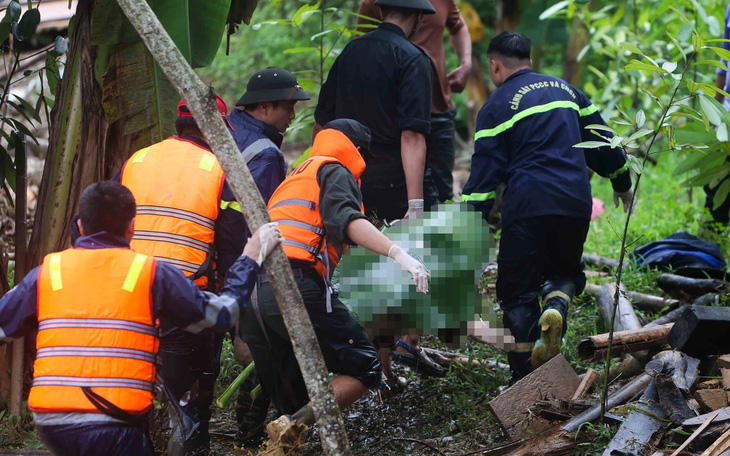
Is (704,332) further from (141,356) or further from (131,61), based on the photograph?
(131,61)

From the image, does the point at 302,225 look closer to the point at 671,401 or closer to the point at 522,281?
the point at 522,281

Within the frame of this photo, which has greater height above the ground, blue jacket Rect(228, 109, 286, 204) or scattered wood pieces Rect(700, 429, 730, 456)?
blue jacket Rect(228, 109, 286, 204)

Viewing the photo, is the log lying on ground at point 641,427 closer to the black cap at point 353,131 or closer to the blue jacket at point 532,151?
the blue jacket at point 532,151

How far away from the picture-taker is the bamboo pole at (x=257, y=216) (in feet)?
10.0

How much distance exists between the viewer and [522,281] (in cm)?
479

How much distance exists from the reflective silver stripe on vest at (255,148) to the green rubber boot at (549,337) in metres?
1.81

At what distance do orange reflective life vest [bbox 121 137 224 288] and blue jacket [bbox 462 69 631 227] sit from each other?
1626mm

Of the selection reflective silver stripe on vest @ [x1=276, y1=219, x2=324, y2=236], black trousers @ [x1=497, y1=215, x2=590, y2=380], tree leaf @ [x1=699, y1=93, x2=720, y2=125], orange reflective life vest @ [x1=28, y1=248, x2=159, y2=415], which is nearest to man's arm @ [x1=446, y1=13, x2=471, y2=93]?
black trousers @ [x1=497, y1=215, x2=590, y2=380]

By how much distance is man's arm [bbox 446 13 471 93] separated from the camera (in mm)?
6027

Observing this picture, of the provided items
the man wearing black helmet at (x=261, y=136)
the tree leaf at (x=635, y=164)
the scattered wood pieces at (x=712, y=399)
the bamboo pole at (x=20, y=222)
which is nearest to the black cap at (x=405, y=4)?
the man wearing black helmet at (x=261, y=136)

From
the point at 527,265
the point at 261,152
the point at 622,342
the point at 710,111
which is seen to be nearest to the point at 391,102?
the point at 261,152

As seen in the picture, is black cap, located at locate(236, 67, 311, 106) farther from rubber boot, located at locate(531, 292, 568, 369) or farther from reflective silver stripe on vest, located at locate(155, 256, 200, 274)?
rubber boot, located at locate(531, 292, 568, 369)

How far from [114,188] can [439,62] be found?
139 inches

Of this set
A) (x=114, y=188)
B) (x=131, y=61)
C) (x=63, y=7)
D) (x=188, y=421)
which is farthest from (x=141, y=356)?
(x=63, y=7)
